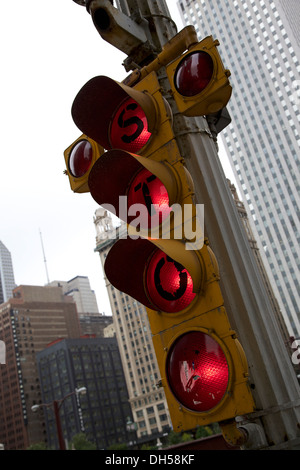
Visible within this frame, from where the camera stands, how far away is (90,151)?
13.5 feet

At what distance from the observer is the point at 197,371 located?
262 centimetres

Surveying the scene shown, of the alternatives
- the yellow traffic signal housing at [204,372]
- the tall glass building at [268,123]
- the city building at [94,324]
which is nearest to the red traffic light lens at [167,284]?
the yellow traffic signal housing at [204,372]

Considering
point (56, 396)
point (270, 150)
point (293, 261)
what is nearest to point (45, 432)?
point (56, 396)

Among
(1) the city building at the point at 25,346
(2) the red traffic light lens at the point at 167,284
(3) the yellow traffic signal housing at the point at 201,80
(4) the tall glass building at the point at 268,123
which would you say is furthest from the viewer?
(4) the tall glass building at the point at 268,123

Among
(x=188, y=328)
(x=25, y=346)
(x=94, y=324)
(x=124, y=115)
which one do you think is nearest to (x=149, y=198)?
(x=124, y=115)

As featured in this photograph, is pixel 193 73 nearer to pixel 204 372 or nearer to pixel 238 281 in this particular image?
pixel 238 281

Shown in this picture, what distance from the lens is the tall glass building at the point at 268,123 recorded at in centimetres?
10894

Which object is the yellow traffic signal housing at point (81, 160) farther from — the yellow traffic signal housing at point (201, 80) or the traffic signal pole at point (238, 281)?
the yellow traffic signal housing at point (201, 80)

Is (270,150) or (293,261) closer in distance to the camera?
(293,261)

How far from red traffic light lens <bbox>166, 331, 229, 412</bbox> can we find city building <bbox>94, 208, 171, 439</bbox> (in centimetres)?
9326

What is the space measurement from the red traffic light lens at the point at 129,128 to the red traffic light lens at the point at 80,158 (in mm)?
432

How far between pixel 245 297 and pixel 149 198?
132cm
